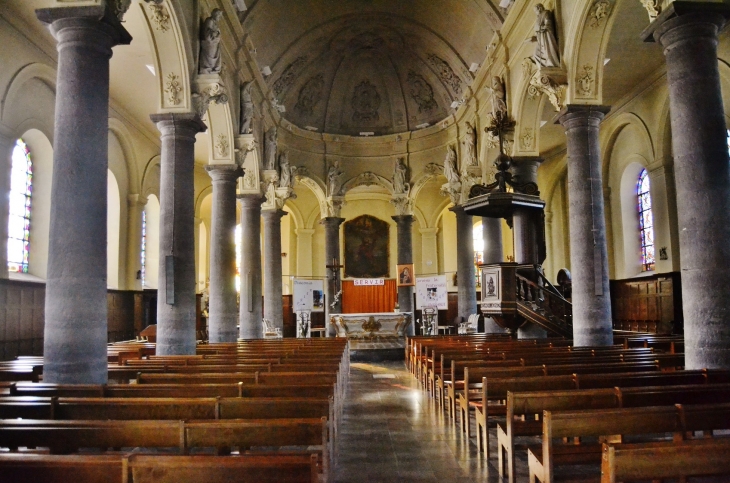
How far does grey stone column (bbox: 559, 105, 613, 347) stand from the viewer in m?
10.2

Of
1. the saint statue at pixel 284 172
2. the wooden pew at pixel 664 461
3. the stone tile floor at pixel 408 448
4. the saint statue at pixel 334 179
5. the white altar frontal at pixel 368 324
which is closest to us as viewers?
the wooden pew at pixel 664 461

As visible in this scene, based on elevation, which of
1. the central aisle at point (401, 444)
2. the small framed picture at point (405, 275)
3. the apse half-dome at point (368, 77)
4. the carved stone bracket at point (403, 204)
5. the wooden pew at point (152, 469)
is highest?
the apse half-dome at point (368, 77)

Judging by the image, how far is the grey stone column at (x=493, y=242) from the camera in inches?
672

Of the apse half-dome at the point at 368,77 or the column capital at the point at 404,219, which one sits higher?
the apse half-dome at the point at 368,77

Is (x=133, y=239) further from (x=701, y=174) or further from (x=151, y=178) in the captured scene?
(x=701, y=174)

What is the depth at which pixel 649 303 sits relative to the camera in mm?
17359

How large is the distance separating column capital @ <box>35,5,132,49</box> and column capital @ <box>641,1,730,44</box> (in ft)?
23.2

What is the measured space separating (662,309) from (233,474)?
16.9 m

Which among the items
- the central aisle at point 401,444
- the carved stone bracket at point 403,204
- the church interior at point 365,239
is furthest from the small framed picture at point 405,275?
the central aisle at point 401,444

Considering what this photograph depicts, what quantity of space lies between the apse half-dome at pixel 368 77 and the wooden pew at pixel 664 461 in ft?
60.1

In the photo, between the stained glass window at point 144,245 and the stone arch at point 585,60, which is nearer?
the stone arch at point 585,60

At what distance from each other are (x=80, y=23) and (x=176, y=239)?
Answer: 14.1 feet

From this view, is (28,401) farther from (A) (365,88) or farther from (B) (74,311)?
(A) (365,88)

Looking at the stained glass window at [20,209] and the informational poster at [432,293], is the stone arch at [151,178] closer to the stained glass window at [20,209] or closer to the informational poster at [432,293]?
the stained glass window at [20,209]
